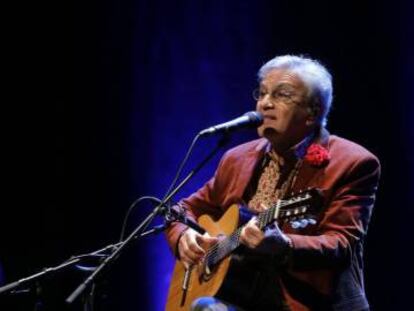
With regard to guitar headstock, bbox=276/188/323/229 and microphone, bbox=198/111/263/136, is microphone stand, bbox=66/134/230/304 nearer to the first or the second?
microphone, bbox=198/111/263/136

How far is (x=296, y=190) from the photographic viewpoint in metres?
2.89

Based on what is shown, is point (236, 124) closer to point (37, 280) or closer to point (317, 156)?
point (317, 156)

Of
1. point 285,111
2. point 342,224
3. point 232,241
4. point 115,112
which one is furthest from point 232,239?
point 115,112

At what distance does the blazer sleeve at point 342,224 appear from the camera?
2619 mm

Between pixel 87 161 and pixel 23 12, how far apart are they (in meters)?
1.01

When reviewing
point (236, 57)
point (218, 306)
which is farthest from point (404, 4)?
point (218, 306)

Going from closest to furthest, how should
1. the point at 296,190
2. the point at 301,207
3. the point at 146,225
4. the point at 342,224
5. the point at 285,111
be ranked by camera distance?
the point at 301,207, the point at 146,225, the point at 342,224, the point at 296,190, the point at 285,111

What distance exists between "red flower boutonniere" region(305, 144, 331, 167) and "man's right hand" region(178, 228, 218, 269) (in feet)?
1.74

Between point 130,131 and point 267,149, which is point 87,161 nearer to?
point 130,131

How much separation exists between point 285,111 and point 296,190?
0.36 m

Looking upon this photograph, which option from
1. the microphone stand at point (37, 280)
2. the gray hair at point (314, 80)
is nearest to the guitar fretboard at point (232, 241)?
the microphone stand at point (37, 280)

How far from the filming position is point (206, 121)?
4.36 m

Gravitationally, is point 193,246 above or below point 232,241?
below

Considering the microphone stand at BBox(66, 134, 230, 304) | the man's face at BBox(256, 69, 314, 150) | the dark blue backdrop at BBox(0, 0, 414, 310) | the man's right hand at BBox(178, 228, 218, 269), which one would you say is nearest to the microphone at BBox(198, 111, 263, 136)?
the microphone stand at BBox(66, 134, 230, 304)
